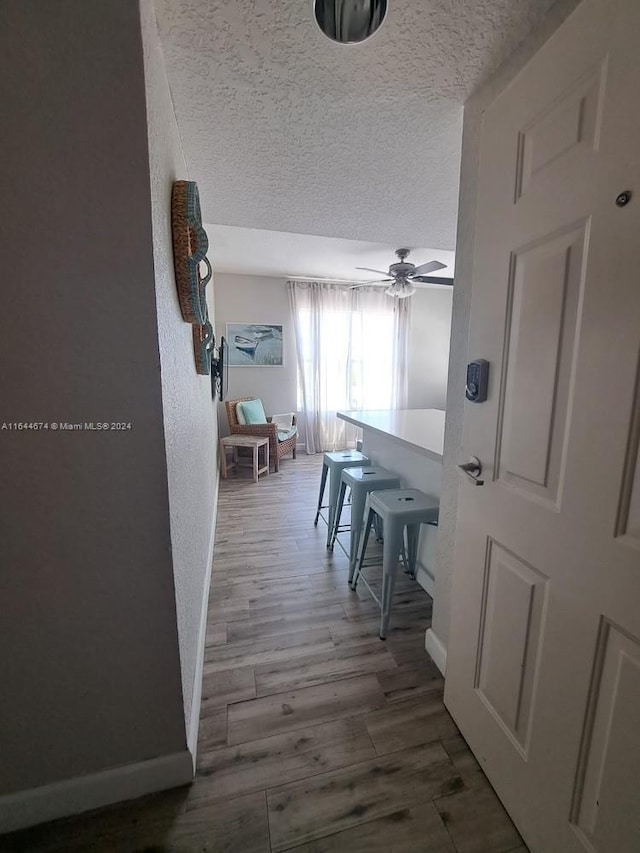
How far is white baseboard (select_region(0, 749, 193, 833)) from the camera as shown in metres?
0.91

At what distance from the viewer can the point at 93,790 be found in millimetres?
943

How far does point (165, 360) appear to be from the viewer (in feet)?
2.86

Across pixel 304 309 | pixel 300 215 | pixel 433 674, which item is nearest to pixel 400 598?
pixel 433 674

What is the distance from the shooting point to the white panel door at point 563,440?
24.3 inches

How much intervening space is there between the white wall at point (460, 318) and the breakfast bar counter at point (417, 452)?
0.17m

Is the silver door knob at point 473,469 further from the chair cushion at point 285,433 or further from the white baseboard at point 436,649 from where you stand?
the chair cushion at point 285,433

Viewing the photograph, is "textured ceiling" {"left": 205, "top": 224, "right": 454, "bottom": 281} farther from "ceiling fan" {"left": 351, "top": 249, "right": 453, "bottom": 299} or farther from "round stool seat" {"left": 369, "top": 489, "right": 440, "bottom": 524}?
"round stool seat" {"left": 369, "top": 489, "right": 440, "bottom": 524}

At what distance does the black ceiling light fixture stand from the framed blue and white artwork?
4.09 metres

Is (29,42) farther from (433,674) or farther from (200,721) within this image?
(433,674)

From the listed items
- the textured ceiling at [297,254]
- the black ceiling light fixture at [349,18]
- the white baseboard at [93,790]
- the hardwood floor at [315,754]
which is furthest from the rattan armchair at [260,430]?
the black ceiling light fixture at [349,18]

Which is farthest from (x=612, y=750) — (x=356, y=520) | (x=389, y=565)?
(x=356, y=520)

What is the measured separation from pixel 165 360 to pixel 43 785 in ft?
4.03

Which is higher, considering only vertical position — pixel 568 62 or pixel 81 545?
pixel 568 62

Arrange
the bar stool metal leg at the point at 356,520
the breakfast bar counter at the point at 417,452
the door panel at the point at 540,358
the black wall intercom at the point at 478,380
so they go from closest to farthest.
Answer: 1. the door panel at the point at 540,358
2. the black wall intercom at the point at 478,380
3. the breakfast bar counter at the point at 417,452
4. the bar stool metal leg at the point at 356,520
